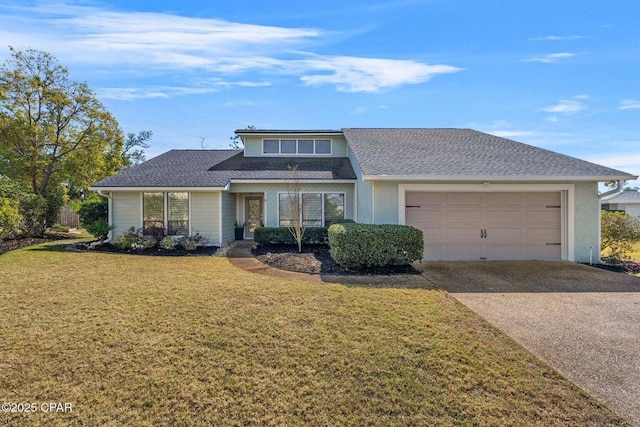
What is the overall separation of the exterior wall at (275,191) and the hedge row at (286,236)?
3.75ft

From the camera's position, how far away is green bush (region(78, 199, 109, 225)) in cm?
1391

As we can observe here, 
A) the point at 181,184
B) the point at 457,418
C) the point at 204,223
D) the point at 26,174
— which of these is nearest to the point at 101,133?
the point at 26,174

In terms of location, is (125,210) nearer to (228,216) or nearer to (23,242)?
(228,216)

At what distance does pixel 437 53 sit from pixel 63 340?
13109 millimetres

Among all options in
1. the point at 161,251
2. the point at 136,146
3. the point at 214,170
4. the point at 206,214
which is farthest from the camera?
the point at 136,146

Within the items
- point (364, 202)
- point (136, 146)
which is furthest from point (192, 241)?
point (136, 146)

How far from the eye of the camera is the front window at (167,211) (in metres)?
12.9

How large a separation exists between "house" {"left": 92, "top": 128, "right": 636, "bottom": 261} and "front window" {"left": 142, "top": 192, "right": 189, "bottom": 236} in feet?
0.14

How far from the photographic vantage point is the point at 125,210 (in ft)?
42.5

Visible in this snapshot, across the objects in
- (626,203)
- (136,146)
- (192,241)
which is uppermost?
(136,146)

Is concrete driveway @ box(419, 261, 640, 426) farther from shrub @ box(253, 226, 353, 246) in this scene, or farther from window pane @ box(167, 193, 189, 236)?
window pane @ box(167, 193, 189, 236)

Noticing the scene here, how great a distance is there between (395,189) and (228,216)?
789cm

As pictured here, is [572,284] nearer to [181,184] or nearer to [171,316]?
[171,316]

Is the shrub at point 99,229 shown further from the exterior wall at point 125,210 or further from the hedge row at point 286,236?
the hedge row at point 286,236
